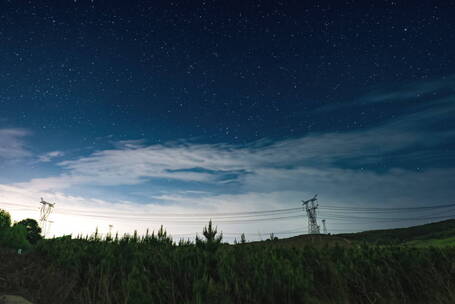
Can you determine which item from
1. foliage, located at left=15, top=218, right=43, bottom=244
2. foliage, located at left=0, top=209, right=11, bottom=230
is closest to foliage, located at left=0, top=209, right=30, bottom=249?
foliage, located at left=0, top=209, right=11, bottom=230

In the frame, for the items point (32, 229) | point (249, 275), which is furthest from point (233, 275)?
point (32, 229)

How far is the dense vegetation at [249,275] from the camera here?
848cm

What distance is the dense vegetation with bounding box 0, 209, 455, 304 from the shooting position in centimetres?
848

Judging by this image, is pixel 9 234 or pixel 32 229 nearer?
pixel 9 234

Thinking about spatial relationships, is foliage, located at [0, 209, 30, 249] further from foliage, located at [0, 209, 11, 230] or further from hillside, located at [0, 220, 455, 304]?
hillside, located at [0, 220, 455, 304]

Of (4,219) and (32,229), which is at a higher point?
(32,229)

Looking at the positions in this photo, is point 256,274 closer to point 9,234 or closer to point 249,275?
point 249,275

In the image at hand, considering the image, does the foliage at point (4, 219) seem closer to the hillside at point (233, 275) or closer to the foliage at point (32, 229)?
the hillside at point (233, 275)

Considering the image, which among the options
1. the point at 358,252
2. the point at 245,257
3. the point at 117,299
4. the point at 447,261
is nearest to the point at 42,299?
the point at 117,299

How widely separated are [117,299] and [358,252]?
9.04 metres

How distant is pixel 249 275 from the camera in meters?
9.13

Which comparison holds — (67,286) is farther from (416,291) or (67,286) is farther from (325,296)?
(416,291)

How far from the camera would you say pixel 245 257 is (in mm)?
10297

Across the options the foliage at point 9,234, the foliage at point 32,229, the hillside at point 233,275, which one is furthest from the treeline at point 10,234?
the foliage at point 32,229
